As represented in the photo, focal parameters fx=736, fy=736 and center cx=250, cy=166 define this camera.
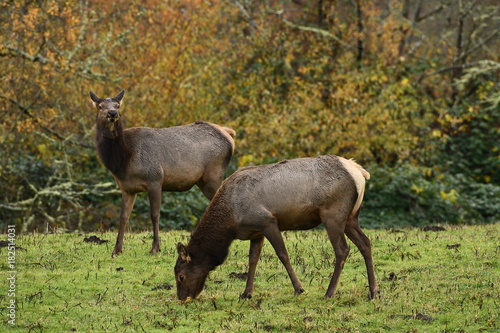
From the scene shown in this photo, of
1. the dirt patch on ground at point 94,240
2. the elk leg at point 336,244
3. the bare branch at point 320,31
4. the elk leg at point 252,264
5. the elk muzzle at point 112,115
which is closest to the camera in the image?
the elk leg at point 336,244

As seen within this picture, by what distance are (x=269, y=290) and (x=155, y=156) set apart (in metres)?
3.56

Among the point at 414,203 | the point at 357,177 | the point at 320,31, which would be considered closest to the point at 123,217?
the point at 357,177

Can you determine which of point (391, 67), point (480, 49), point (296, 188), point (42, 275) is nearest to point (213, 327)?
point (296, 188)

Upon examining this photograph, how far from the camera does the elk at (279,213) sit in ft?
28.8

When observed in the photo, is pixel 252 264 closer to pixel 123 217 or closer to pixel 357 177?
pixel 357 177

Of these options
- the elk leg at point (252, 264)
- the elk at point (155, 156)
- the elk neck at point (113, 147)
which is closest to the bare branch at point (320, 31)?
the elk at point (155, 156)

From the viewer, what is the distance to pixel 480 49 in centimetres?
2752

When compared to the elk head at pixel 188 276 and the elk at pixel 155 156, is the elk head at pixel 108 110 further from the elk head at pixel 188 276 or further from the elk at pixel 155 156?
the elk head at pixel 188 276

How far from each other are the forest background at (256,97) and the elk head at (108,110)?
581 cm

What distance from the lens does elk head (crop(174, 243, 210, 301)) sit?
8.96m

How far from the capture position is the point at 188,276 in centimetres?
897

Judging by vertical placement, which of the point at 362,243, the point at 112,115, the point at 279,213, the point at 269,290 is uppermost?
the point at 112,115

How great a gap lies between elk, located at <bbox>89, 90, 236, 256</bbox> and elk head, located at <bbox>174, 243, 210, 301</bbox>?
2.71 meters

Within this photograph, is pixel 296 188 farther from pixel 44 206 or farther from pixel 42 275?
pixel 44 206
